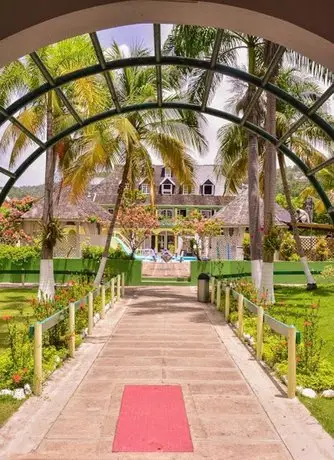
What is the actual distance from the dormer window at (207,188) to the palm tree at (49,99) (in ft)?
98.7

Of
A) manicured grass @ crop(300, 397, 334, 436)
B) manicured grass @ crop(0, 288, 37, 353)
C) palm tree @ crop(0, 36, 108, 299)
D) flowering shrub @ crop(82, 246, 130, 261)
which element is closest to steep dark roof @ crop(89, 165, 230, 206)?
flowering shrub @ crop(82, 246, 130, 261)

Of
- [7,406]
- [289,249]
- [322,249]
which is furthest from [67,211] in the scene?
[7,406]

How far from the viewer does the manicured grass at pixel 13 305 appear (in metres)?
12.6

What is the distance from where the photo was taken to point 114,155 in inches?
756

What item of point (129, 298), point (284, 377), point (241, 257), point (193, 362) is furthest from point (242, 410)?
point (241, 257)

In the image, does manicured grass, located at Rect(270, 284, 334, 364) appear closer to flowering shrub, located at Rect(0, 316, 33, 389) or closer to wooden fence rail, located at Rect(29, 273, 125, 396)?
wooden fence rail, located at Rect(29, 273, 125, 396)

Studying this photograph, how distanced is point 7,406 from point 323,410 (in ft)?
12.7

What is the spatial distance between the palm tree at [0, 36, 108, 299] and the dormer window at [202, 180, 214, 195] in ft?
98.7

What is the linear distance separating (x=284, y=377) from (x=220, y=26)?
19.7ft

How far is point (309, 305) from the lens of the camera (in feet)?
53.0

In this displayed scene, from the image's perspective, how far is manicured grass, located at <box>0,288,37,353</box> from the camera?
12637mm

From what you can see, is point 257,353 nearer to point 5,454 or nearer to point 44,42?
point 5,454

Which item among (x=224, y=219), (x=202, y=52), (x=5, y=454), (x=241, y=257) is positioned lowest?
(x=5, y=454)

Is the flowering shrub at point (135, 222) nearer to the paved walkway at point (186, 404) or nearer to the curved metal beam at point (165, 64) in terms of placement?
the paved walkway at point (186, 404)
